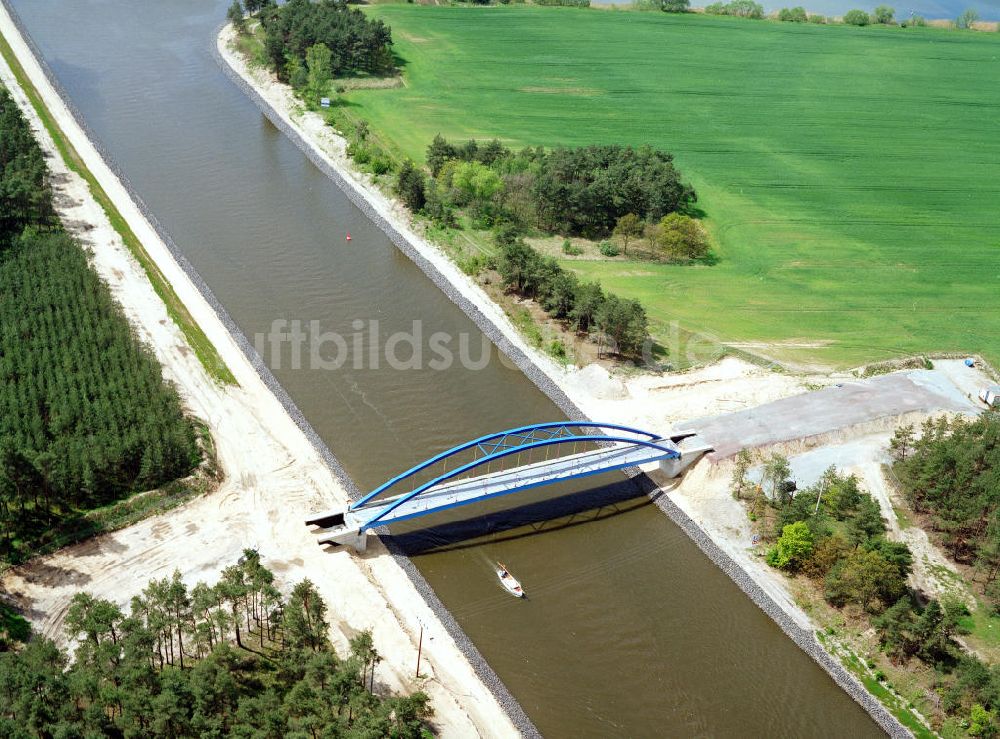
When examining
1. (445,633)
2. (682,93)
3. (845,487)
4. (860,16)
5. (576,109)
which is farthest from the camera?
(860,16)

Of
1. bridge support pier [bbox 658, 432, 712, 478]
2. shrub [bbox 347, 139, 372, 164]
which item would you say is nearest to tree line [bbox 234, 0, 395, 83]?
shrub [bbox 347, 139, 372, 164]

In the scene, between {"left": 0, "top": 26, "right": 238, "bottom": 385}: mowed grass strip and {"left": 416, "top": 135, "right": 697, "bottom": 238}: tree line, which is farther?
{"left": 416, "top": 135, "right": 697, "bottom": 238}: tree line

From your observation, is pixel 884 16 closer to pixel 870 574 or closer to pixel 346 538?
pixel 870 574

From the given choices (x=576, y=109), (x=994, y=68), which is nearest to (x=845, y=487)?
(x=576, y=109)

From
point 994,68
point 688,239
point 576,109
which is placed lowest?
point 688,239

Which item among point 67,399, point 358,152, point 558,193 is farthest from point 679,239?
point 67,399

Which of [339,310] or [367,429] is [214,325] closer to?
[339,310]

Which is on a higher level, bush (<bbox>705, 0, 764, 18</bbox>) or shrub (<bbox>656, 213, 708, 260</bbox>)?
bush (<bbox>705, 0, 764, 18</bbox>)

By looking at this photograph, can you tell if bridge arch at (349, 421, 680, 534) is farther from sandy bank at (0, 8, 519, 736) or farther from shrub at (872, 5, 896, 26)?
shrub at (872, 5, 896, 26)
